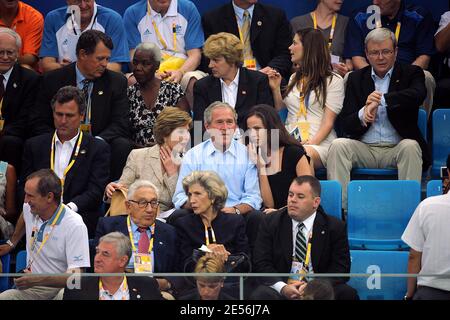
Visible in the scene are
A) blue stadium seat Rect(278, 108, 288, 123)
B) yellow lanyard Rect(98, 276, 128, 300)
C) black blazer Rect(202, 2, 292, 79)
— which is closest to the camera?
yellow lanyard Rect(98, 276, 128, 300)

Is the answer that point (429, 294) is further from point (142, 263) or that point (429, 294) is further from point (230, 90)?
point (230, 90)

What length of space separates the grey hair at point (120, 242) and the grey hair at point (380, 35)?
2785mm

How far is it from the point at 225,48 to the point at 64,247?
2.28 m

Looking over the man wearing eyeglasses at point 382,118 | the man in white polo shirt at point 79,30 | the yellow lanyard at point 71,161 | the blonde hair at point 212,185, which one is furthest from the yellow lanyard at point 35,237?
the man in white polo shirt at point 79,30

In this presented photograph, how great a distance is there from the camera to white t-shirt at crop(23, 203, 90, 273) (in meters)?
7.16

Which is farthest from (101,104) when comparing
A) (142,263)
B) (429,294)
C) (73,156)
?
(429,294)

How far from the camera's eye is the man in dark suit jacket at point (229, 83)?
8.67 meters

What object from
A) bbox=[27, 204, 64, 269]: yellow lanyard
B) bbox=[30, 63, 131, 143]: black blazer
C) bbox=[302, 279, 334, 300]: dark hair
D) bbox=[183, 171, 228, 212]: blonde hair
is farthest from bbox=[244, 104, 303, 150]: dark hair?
bbox=[302, 279, 334, 300]: dark hair

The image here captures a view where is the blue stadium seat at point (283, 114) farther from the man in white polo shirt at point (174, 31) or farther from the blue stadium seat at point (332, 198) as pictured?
the blue stadium seat at point (332, 198)

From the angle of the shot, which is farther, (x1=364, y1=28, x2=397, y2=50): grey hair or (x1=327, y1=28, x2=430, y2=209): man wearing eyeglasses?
(x1=364, y1=28, x2=397, y2=50): grey hair

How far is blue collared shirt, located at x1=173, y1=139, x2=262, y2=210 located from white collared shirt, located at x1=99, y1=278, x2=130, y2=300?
1.86 m

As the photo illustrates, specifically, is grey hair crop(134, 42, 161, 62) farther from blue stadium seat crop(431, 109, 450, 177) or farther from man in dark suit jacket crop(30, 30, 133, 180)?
blue stadium seat crop(431, 109, 450, 177)
